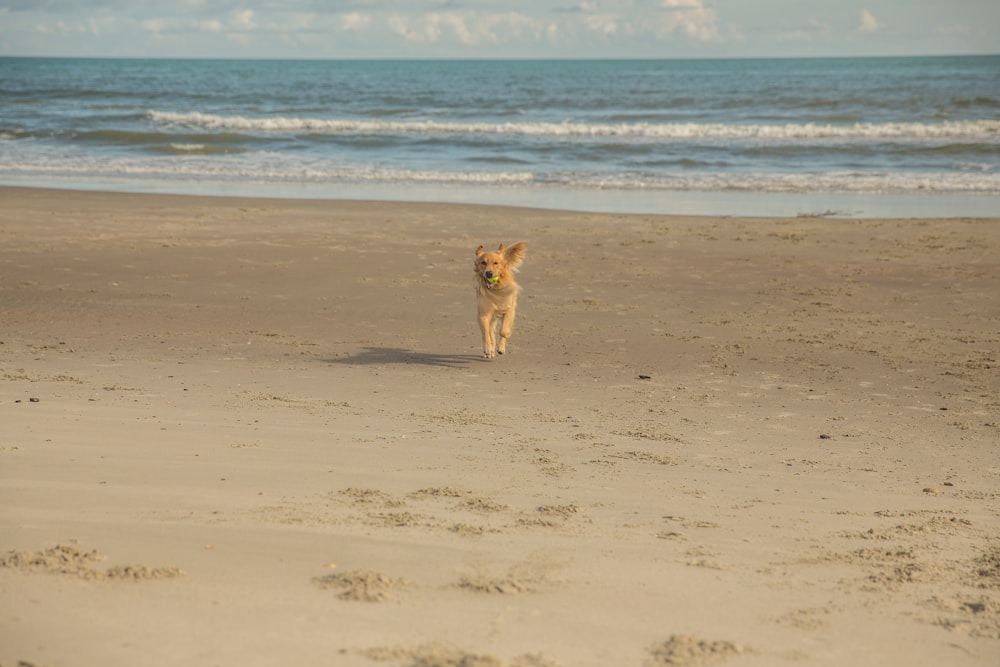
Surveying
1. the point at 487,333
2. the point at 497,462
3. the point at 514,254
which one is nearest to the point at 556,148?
the point at 514,254

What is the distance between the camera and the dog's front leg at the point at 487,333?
729cm

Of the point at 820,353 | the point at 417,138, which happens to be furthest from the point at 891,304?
the point at 417,138

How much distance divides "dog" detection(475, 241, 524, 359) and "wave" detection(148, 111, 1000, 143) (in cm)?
1975

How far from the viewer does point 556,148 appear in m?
24.1

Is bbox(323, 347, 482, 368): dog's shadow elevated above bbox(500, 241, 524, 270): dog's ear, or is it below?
below

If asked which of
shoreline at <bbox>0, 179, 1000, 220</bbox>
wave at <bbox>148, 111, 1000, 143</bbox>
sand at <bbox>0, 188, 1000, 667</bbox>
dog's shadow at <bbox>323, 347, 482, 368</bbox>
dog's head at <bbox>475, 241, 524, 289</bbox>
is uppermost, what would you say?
wave at <bbox>148, 111, 1000, 143</bbox>

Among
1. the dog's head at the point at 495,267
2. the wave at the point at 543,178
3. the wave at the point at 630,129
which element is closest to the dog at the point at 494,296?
the dog's head at the point at 495,267

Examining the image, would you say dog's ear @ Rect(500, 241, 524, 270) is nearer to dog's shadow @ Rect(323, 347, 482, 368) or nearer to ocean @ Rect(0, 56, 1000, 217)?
dog's shadow @ Rect(323, 347, 482, 368)

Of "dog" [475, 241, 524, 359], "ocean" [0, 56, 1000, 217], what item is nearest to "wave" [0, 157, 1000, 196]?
Answer: "ocean" [0, 56, 1000, 217]

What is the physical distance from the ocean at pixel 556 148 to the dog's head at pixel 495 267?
292 inches

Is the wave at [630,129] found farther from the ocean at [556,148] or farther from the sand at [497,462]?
the sand at [497,462]

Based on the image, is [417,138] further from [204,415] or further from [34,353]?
[204,415]

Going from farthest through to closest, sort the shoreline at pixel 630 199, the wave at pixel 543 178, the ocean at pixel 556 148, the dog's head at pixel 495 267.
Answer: the wave at pixel 543 178
the ocean at pixel 556 148
the shoreline at pixel 630 199
the dog's head at pixel 495 267

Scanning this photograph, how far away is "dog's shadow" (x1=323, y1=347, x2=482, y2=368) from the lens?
23.4 feet
